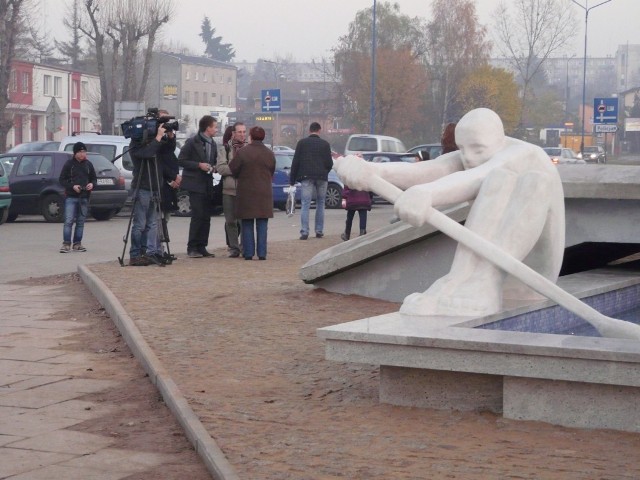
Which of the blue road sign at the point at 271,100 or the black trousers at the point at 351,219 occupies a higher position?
the blue road sign at the point at 271,100

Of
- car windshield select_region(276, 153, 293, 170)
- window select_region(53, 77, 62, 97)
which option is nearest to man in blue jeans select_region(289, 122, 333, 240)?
car windshield select_region(276, 153, 293, 170)

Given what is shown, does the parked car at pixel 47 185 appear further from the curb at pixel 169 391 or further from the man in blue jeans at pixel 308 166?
the curb at pixel 169 391

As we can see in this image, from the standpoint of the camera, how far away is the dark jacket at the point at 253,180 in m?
16.1

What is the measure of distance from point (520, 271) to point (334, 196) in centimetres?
2554

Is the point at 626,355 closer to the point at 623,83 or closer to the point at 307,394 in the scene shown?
the point at 307,394

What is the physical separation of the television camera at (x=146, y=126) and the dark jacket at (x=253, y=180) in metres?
1.40

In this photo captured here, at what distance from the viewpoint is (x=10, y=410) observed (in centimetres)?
737

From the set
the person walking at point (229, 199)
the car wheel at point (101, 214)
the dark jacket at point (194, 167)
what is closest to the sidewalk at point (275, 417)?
the dark jacket at point (194, 167)

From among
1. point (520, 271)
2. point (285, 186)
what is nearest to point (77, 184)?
point (520, 271)

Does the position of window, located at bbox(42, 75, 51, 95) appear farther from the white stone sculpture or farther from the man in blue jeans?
the white stone sculpture

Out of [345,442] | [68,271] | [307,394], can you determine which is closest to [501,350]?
[345,442]

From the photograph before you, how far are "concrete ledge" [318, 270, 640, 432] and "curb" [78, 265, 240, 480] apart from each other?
2.88 feet

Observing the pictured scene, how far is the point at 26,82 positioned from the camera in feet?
258

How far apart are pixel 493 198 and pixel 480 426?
1.70m
